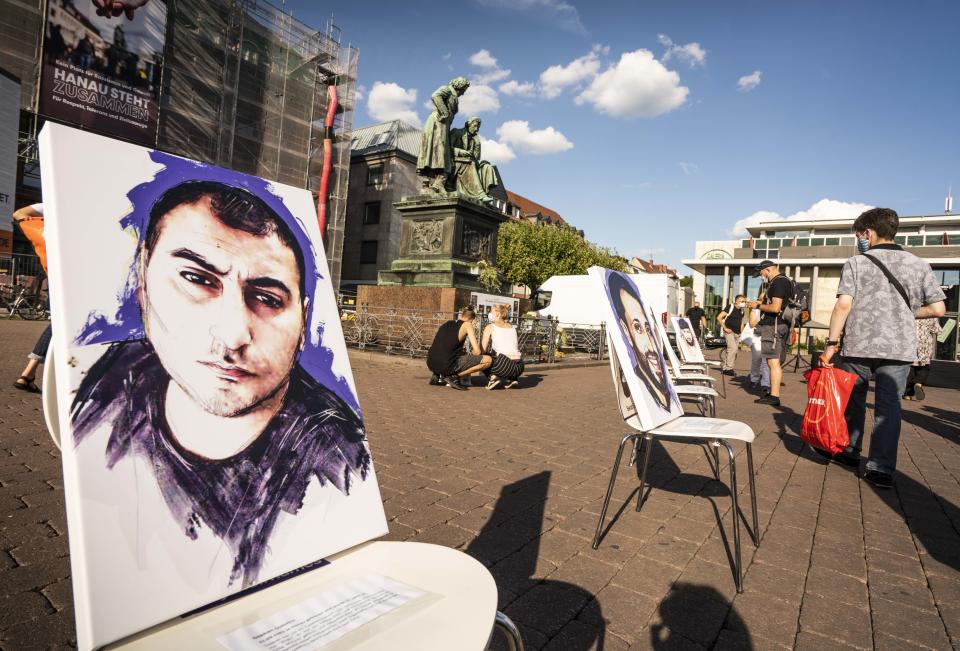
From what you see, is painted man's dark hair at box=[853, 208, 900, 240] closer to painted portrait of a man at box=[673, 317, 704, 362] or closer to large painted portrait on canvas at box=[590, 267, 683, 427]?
large painted portrait on canvas at box=[590, 267, 683, 427]

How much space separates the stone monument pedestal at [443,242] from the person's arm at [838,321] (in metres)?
8.53

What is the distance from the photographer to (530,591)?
2.49 m

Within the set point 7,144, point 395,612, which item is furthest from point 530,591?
point 7,144

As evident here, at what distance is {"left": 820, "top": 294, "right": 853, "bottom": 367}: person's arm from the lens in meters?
4.70

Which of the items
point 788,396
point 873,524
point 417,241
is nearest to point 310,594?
point 873,524

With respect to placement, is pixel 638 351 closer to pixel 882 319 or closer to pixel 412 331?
pixel 882 319

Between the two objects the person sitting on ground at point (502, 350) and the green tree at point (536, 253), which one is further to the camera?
the green tree at point (536, 253)

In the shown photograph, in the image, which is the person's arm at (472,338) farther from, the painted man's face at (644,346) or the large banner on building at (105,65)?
the large banner on building at (105,65)

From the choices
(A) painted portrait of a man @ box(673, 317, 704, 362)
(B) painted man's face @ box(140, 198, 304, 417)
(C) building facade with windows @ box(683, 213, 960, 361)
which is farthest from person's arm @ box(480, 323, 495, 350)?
(C) building facade with windows @ box(683, 213, 960, 361)

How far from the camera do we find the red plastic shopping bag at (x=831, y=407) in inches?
174

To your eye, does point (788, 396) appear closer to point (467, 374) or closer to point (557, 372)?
point (557, 372)

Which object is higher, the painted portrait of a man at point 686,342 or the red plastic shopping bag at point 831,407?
the painted portrait of a man at point 686,342

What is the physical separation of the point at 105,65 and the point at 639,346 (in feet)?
87.9

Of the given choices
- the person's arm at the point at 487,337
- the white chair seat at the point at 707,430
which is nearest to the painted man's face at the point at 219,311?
the white chair seat at the point at 707,430
